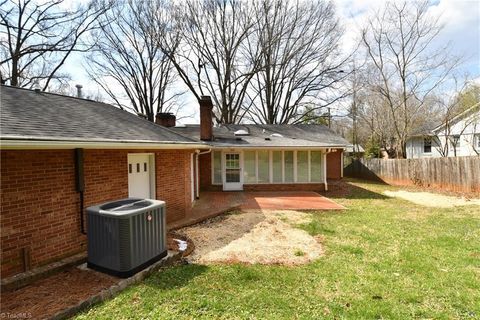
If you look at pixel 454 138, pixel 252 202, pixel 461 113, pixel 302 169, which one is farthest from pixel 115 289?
pixel 454 138

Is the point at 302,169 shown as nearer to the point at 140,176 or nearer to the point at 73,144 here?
the point at 140,176

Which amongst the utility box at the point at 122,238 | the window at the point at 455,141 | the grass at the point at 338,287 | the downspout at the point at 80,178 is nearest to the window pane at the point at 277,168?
the grass at the point at 338,287

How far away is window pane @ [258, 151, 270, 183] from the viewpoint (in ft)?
45.8

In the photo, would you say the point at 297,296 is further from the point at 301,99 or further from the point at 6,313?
the point at 301,99

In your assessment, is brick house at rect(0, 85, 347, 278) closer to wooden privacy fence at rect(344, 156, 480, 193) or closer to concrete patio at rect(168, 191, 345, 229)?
concrete patio at rect(168, 191, 345, 229)

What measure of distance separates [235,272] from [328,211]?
5.92m

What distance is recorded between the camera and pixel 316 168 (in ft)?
45.8

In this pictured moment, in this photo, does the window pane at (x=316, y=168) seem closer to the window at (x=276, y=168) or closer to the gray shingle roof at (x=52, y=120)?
the window at (x=276, y=168)

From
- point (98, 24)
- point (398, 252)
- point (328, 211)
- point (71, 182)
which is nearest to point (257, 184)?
point (328, 211)

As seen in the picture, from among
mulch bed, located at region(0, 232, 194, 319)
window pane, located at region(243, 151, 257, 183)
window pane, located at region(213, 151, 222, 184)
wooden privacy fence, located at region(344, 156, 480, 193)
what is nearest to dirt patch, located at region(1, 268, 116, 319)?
mulch bed, located at region(0, 232, 194, 319)

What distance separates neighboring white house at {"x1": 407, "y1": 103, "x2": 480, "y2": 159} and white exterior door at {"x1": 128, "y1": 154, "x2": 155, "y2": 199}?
64.5 ft

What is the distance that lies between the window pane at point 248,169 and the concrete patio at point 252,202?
102 centimetres

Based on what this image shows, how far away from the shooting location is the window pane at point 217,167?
14125mm

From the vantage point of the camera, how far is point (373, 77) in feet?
69.9
